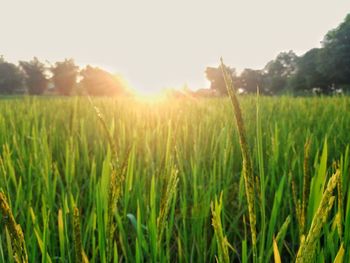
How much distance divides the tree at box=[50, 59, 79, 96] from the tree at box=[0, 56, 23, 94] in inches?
235

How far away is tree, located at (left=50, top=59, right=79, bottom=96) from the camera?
53031mm

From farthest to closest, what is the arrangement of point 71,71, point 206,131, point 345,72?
point 71,71
point 345,72
point 206,131

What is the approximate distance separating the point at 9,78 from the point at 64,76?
8.57 meters

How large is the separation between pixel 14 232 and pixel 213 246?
0.64 meters

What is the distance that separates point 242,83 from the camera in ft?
169

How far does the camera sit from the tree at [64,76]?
2088 inches

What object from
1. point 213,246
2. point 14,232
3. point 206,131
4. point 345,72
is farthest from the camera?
point 345,72

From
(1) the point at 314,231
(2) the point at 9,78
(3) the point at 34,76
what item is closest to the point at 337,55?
(1) the point at 314,231

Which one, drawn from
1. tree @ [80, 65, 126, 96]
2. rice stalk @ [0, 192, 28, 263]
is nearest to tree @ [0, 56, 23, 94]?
tree @ [80, 65, 126, 96]

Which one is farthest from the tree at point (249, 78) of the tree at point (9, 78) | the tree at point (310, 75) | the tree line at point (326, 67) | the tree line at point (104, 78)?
the tree at point (9, 78)

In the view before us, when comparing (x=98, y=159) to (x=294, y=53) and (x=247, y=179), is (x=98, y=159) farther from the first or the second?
(x=294, y=53)

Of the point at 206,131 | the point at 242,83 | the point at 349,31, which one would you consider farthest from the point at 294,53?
the point at 206,131

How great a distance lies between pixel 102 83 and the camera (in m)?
49.8

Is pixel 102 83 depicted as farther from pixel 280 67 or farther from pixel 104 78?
pixel 280 67
